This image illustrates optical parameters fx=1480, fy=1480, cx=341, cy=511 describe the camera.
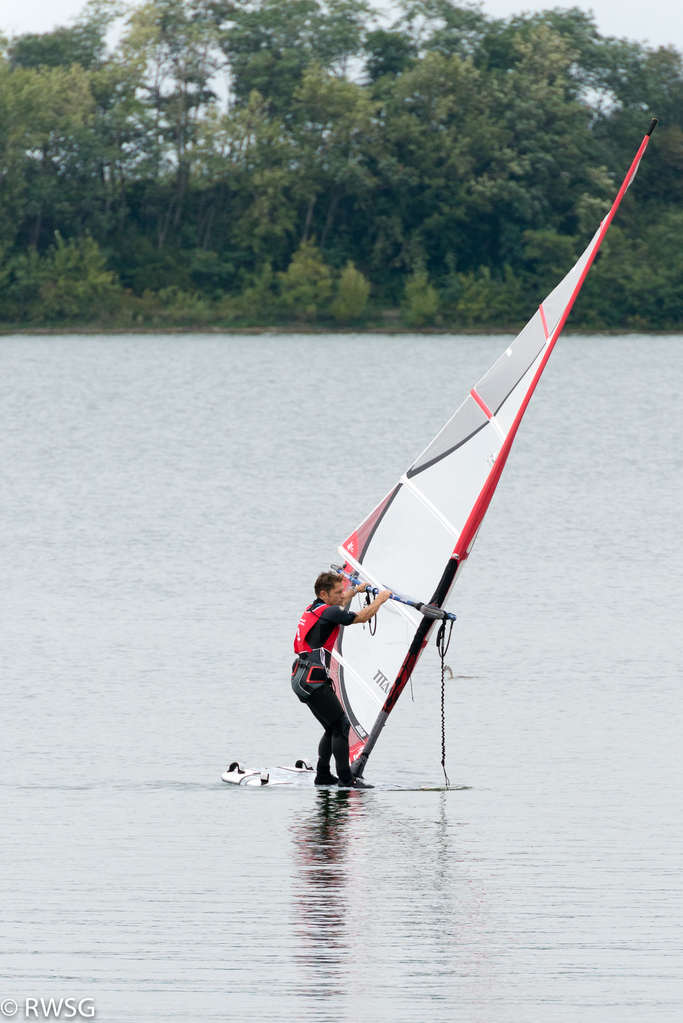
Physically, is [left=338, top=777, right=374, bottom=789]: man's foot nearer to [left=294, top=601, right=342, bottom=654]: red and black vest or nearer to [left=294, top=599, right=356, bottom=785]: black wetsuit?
[left=294, top=599, right=356, bottom=785]: black wetsuit

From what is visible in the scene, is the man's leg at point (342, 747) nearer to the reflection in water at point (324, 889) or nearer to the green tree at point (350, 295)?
the reflection in water at point (324, 889)

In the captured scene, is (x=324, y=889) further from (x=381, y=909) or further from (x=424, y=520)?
(x=424, y=520)

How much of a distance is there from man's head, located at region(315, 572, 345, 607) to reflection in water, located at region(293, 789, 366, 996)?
1393mm

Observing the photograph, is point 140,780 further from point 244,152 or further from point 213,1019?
point 244,152

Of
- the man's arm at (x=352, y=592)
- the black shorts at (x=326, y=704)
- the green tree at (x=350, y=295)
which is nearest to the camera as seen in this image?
the man's arm at (x=352, y=592)

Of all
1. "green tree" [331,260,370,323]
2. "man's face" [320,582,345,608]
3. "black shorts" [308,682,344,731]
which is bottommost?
"black shorts" [308,682,344,731]

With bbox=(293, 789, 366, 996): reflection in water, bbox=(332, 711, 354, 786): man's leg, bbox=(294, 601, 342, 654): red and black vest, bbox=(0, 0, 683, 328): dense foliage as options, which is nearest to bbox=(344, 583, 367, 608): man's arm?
bbox=(294, 601, 342, 654): red and black vest

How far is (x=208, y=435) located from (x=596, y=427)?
11.9 metres

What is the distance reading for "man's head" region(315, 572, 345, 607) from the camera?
918 centimetres

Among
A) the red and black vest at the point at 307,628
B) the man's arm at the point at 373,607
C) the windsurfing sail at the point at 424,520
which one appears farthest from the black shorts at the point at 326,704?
the man's arm at the point at 373,607

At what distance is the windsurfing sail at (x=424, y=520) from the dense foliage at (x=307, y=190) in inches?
2766

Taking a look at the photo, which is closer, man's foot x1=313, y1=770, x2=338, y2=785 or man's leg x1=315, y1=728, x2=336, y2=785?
man's leg x1=315, y1=728, x2=336, y2=785

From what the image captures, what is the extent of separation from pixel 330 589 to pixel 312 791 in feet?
5.60

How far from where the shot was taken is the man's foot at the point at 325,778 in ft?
33.4
